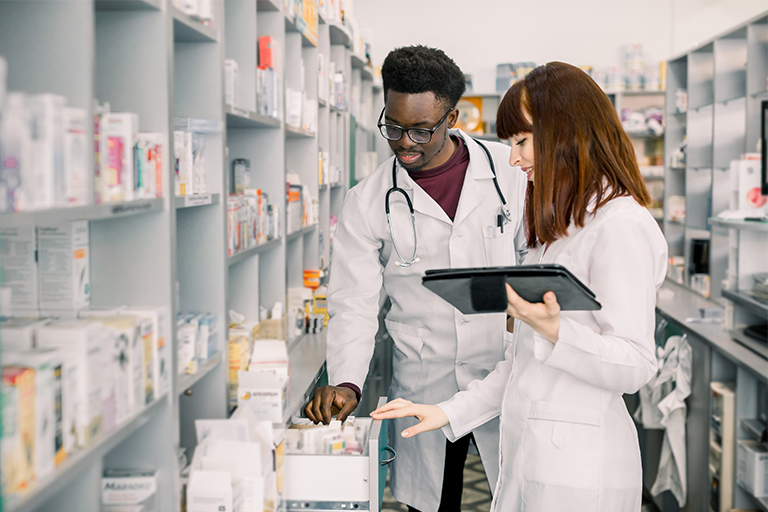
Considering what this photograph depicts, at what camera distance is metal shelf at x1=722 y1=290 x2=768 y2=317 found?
3293 millimetres

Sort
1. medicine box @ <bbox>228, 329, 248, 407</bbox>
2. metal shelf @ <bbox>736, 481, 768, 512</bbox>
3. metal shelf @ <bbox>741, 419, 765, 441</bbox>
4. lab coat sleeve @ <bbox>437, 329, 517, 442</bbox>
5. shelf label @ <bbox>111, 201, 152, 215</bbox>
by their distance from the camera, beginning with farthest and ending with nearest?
1. metal shelf @ <bbox>741, 419, 765, 441</bbox>
2. metal shelf @ <bbox>736, 481, 768, 512</bbox>
3. medicine box @ <bbox>228, 329, 248, 407</bbox>
4. lab coat sleeve @ <bbox>437, 329, 517, 442</bbox>
5. shelf label @ <bbox>111, 201, 152, 215</bbox>

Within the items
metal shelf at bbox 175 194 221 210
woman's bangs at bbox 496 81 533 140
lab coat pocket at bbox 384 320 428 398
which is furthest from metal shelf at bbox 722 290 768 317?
metal shelf at bbox 175 194 221 210

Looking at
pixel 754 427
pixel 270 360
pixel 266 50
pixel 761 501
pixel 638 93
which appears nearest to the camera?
pixel 270 360

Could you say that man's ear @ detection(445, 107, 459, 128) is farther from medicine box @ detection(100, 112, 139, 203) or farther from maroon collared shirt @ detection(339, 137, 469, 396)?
medicine box @ detection(100, 112, 139, 203)

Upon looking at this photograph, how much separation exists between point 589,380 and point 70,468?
101 centimetres

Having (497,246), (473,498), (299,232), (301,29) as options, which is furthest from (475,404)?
(473,498)

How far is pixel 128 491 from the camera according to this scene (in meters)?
1.57

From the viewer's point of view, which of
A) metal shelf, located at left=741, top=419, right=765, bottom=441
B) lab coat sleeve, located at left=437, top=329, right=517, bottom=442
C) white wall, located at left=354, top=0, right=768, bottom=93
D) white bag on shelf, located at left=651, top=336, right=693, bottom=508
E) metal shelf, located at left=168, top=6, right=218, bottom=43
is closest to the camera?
metal shelf, located at left=168, top=6, right=218, bottom=43

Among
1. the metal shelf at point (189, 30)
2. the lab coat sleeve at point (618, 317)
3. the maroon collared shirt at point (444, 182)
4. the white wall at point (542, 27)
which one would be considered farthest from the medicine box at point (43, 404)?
the white wall at point (542, 27)

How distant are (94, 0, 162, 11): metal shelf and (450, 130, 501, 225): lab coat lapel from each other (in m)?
1.11

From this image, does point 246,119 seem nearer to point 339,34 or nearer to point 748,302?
point 339,34

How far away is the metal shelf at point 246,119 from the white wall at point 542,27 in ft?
18.1

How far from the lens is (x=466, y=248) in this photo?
228 cm

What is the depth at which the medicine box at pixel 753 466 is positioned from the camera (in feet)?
9.93
